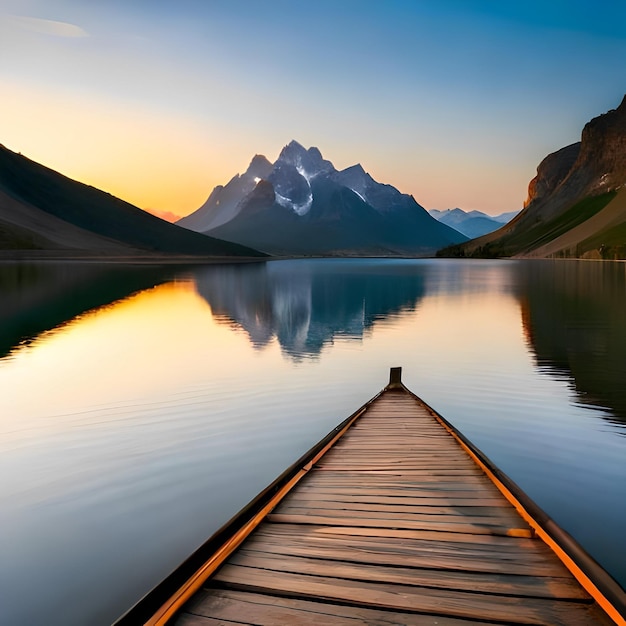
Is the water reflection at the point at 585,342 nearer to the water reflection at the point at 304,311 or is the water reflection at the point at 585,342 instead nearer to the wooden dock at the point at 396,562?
the wooden dock at the point at 396,562

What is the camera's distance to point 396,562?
652 centimetres

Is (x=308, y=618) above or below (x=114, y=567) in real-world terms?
above

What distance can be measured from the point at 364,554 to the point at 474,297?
6541 centimetres

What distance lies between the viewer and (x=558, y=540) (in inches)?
271

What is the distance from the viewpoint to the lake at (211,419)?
9.62 m

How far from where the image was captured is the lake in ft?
31.6

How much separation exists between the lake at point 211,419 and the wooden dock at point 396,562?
2.61 m

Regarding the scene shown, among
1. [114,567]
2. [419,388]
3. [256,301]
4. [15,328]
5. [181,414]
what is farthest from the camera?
[256,301]

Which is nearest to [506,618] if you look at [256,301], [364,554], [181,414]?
[364,554]

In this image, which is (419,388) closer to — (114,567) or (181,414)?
(181,414)

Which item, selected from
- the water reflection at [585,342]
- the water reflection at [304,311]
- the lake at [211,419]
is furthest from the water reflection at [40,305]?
the water reflection at [585,342]

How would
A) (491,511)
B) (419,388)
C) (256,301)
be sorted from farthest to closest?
(256,301) → (419,388) → (491,511)

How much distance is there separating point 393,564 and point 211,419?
12081 mm

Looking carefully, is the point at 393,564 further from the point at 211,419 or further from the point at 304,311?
the point at 304,311
